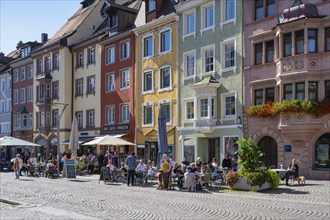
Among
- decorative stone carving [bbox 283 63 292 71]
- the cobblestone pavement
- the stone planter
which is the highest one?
decorative stone carving [bbox 283 63 292 71]

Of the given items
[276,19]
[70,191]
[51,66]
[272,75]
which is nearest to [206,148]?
[272,75]

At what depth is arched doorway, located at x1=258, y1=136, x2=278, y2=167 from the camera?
27.1m

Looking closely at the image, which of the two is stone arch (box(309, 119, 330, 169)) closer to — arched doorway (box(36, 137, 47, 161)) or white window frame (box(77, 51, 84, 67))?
white window frame (box(77, 51, 84, 67))

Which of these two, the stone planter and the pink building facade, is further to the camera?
the pink building facade

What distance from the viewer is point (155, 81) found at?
1416 inches

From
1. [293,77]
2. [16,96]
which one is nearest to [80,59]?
[16,96]

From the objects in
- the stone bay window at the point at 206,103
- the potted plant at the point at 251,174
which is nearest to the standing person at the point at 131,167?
the potted plant at the point at 251,174

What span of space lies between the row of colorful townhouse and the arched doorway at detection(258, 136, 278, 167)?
6 cm

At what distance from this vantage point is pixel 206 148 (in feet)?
105

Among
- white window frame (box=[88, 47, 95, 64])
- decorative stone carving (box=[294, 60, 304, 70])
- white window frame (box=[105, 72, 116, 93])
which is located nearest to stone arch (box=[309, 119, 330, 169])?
decorative stone carving (box=[294, 60, 304, 70])

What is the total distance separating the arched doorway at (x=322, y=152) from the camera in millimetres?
24641

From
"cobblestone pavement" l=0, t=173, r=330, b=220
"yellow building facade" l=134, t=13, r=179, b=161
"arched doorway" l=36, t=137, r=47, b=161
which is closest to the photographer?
"cobblestone pavement" l=0, t=173, r=330, b=220

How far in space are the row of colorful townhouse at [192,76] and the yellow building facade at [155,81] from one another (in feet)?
0.26

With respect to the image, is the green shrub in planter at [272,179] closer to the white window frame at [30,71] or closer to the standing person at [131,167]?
the standing person at [131,167]
